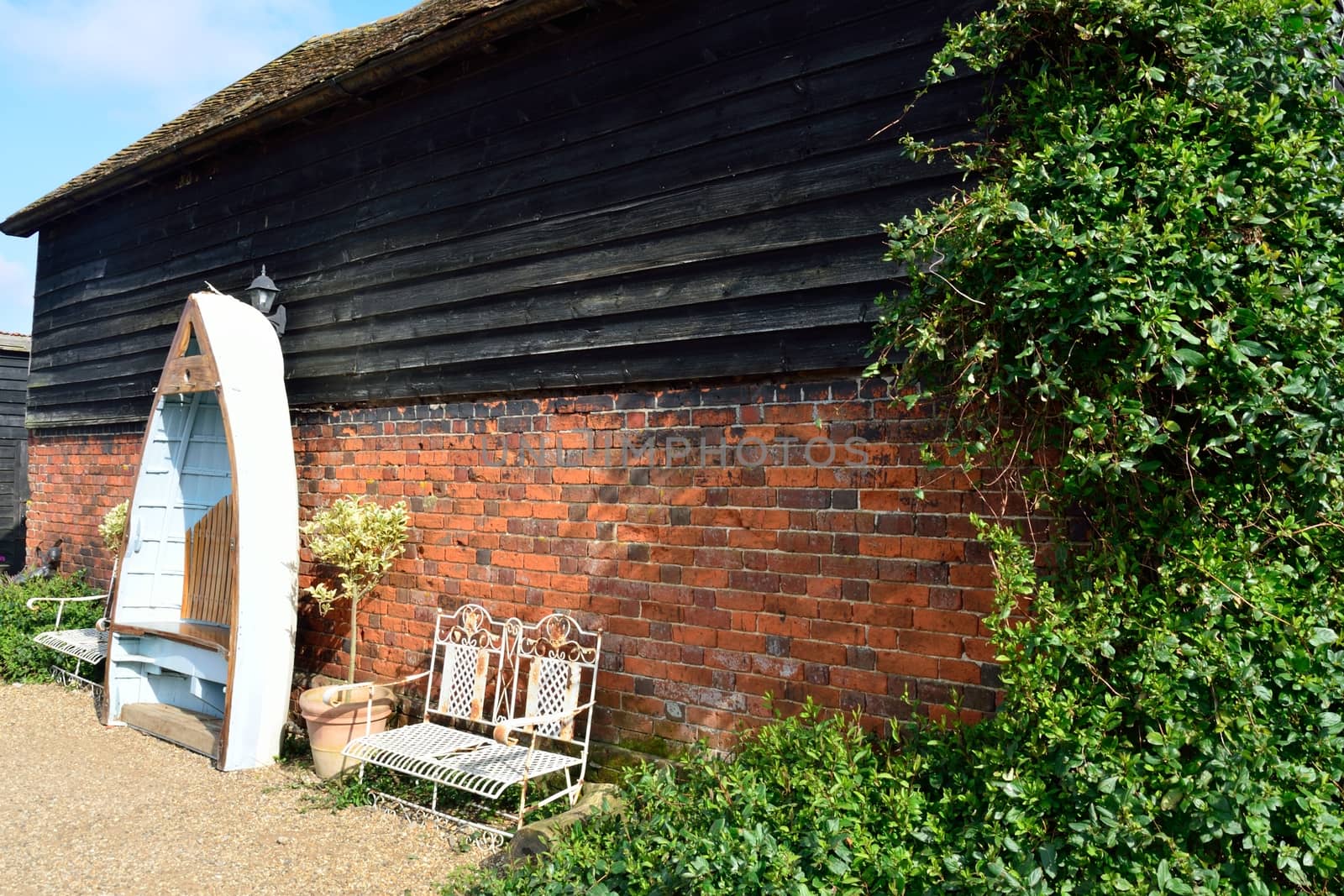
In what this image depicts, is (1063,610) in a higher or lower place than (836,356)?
lower

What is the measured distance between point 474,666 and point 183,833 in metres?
1.70

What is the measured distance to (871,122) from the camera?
3922 millimetres

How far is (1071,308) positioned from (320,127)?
18.8 feet

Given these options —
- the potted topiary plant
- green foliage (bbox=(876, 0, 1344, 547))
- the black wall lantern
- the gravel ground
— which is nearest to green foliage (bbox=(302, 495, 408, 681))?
the potted topiary plant

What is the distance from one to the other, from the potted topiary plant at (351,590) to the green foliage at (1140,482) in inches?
109

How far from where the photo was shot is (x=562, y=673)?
4777 millimetres

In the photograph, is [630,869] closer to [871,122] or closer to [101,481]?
[871,122]

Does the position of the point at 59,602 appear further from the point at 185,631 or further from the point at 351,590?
the point at 351,590

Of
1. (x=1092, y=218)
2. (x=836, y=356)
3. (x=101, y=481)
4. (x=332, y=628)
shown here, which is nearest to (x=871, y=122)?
(x=836, y=356)

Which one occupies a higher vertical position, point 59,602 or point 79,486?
point 79,486

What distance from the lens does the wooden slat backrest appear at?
22.7 feet

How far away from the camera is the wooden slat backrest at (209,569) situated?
22.7ft

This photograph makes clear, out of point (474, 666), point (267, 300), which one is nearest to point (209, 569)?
point (267, 300)

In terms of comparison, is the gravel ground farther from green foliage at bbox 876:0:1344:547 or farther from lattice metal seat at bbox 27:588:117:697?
green foliage at bbox 876:0:1344:547
